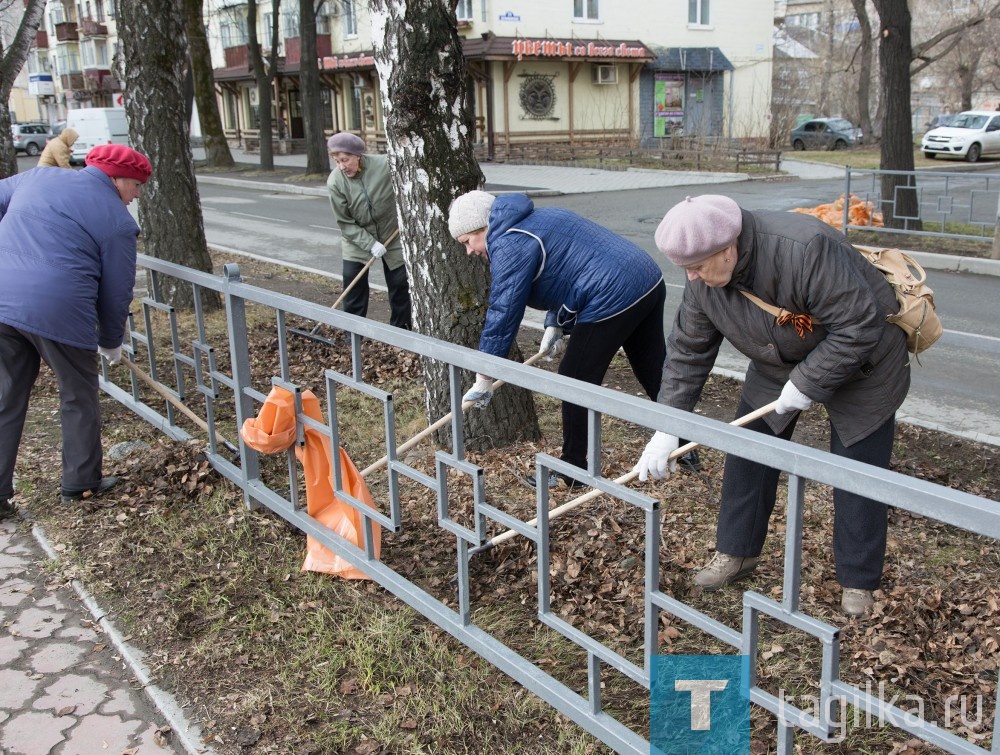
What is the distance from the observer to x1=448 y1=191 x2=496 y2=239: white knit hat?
404cm

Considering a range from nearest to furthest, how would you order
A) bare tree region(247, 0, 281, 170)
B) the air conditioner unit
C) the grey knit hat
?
the grey knit hat, bare tree region(247, 0, 281, 170), the air conditioner unit

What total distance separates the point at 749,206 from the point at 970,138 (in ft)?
55.5

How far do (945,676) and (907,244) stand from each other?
1141cm

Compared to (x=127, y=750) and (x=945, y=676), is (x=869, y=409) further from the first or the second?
(x=127, y=750)

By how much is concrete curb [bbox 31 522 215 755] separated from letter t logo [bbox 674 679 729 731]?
1453mm

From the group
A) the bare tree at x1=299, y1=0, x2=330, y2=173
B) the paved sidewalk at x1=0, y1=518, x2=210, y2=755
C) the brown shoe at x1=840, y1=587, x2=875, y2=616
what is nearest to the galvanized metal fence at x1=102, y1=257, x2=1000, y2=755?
the brown shoe at x1=840, y1=587, x2=875, y2=616

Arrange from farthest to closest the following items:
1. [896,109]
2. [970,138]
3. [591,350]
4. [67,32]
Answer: [67,32] < [970,138] < [896,109] < [591,350]

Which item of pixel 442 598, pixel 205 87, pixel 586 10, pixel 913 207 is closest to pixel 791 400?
pixel 442 598

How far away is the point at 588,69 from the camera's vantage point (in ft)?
115

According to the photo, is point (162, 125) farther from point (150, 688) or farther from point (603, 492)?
point (603, 492)

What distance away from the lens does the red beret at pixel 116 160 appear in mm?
4391

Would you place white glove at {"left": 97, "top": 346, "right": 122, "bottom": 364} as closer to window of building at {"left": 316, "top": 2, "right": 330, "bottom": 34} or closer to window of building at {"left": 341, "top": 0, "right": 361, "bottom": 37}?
window of building at {"left": 341, "top": 0, "right": 361, "bottom": 37}

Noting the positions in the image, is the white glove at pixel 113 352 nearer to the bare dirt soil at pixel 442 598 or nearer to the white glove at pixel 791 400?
the bare dirt soil at pixel 442 598

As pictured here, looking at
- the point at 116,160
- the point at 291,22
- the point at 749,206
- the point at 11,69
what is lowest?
the point at 749,206
